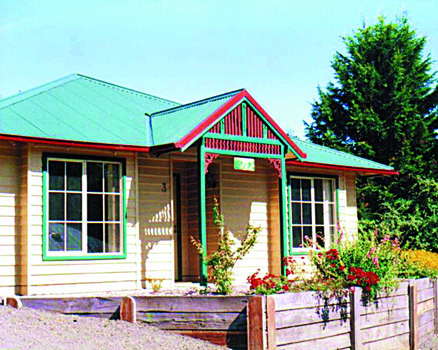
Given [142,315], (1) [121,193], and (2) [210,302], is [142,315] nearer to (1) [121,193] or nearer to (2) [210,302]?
(2) [210,302]

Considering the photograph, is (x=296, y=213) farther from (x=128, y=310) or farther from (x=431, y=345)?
(x=128, y=310)

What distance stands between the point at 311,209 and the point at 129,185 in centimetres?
552

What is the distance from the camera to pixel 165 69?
20.2 m

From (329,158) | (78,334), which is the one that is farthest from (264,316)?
(329,158)

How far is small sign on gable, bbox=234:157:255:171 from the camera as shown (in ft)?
44.0

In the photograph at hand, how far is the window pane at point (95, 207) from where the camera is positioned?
479 inches

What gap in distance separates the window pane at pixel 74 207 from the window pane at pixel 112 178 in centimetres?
65

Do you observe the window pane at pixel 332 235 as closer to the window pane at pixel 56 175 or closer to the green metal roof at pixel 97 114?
the green metal roof at pixel 97 114

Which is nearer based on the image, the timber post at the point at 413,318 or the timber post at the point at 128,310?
the timber post at the point at 128,310

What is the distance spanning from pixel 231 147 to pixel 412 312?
4631 mm

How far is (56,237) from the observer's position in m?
11.8

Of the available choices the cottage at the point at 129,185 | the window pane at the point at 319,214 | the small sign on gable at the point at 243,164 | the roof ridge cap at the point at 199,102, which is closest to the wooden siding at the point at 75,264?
the cottage at the point at 129,185

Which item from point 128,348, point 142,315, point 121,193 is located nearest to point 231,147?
point 121,193

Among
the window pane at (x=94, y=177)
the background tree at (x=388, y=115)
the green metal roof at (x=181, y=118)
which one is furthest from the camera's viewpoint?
the background tree at (x=388, y=115)
